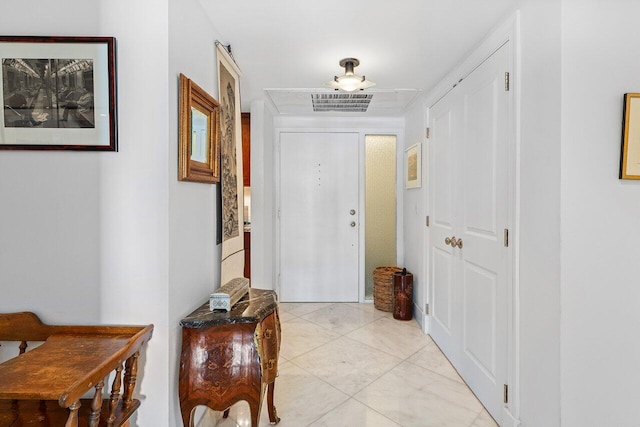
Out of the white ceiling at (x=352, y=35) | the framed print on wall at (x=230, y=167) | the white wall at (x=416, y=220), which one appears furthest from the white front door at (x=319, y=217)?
the framed print on wall at (x=230, y=167)

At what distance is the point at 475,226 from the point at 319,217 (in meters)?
2.21

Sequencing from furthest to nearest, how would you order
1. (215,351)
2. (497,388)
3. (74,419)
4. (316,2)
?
(497,388)
(316,2)
(215,351)
(74,419)

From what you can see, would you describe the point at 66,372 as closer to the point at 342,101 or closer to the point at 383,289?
the point at 342,101

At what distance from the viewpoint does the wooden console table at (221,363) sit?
59.3 inches

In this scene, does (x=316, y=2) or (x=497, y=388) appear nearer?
(x=316, y=2)

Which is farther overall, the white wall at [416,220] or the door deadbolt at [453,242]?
the white wall at [416,220]

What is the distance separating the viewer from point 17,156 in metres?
1.47

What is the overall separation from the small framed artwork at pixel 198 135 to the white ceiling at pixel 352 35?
1.70 ft

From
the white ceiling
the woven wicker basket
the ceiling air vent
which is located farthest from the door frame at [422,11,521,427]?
the woven wicker basket

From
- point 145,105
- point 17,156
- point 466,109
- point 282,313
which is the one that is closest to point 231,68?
point 145,105

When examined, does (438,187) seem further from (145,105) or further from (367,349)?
(145,105)

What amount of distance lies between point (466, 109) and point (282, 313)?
274cm

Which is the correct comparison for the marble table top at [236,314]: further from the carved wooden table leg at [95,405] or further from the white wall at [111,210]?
the carved wooden table leg at [95,405]

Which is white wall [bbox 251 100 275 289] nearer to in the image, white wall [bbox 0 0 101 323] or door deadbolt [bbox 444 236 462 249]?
door deadbolt [bbox 444 236 462 249]
